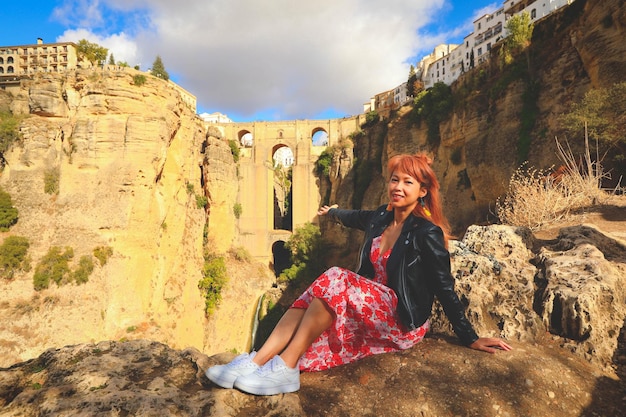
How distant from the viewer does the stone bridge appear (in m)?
27.0

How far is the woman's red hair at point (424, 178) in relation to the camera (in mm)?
2457

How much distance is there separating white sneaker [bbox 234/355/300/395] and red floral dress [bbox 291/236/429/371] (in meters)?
0.27

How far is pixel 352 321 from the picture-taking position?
2.16 meters

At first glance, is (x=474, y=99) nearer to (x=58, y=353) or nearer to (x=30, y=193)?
(x=58, y=353)

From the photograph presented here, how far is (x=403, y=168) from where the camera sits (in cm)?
247

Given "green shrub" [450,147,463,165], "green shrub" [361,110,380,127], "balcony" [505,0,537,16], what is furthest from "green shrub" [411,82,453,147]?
"balcony" [505,0,537,16]

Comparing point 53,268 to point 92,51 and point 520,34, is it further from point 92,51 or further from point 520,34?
point 520,34

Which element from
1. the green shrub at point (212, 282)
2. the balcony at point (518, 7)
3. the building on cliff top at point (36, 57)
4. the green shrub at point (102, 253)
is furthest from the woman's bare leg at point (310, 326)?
the building on cliff top at point (36, 57)

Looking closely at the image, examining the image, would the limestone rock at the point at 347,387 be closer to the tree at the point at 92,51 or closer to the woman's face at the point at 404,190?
the woman's face at the point at 404,190

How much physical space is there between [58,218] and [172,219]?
4.98 m

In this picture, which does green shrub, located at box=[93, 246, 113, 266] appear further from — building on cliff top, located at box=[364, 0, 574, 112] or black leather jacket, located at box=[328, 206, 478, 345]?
building on cliff top, located at box=[364, 0, 574, 112]

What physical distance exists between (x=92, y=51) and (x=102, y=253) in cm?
1817

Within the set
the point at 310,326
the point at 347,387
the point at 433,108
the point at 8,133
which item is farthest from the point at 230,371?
the point at 433,108

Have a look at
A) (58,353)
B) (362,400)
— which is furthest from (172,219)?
(362,400)
